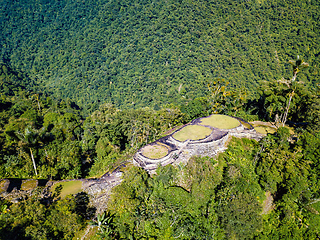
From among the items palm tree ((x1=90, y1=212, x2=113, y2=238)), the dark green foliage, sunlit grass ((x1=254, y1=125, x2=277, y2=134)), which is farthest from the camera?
sunlit grass ((x1=254, y1=125, x2=277, y2=134))

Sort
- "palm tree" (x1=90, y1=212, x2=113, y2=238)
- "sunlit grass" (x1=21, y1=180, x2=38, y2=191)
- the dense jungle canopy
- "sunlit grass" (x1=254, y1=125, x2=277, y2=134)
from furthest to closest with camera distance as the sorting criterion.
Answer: the dense jungle canopy < "sunlit grass" (x1=254, y1=125, x2=277, y2=134) < "sunlit grass" (x1=21, y1=180, x2=38, y2=191) < "palm tree" (x1=90, y1=212, x2=113, y2=238)

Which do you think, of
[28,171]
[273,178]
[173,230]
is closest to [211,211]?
[173,230]

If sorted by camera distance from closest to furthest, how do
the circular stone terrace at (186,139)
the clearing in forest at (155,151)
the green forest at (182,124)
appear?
the green forest at (182,124), the circular stone terrace at (186,139), the clearing in forest at (155,151)

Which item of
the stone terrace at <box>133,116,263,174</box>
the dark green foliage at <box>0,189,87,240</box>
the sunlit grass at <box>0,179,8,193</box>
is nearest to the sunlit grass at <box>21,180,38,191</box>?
the sunlit grass at <box>0,179,8,193</box>

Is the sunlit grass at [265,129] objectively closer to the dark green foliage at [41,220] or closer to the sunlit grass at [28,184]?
the dark green foliage at [41,220]

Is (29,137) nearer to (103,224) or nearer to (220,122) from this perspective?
(103,224)

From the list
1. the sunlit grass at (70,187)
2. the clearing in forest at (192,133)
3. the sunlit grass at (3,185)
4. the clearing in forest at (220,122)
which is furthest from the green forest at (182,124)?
the clearing in forest at (192,133)

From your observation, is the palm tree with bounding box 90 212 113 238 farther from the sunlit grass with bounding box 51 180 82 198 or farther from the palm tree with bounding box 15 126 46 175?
the palm tree with bounding box 15 126 46 175
